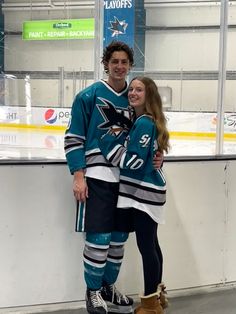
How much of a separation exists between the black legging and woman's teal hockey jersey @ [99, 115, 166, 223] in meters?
0.03

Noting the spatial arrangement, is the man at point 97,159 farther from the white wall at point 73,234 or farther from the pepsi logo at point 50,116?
the pepsi logo at point 50,116

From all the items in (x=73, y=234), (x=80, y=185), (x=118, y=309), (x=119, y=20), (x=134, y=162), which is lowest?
(x=118, y=309)

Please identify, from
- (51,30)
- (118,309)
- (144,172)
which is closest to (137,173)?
(144,172)

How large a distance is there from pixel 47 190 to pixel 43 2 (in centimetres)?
352

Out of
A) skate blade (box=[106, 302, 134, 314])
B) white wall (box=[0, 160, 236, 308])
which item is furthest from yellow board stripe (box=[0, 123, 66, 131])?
skate blade (box=[106, 302, 134, 314])

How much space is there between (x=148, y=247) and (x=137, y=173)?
0.29 m

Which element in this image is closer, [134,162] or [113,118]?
[134,162]

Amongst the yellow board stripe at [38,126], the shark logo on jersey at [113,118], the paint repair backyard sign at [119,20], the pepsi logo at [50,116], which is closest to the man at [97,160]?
the shark logo on jersey at [113,118]

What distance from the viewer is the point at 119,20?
3568 mm

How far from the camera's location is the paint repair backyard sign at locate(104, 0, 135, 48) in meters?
3.07

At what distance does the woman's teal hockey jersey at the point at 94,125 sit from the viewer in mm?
1970

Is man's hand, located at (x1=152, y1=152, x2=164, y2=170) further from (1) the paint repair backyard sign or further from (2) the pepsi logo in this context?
(2) the pepsi logo

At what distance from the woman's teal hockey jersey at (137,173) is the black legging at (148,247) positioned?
32mm

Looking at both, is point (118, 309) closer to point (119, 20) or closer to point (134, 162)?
point (134, 162)
